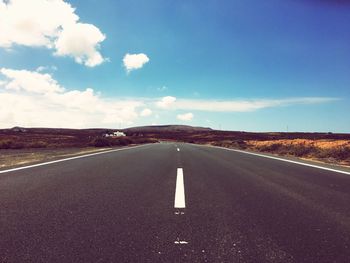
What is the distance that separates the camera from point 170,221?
412 centimetres

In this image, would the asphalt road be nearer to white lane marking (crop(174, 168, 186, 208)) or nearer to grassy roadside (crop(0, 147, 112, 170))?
white lane marking (crop(174, 168, 186, 208))

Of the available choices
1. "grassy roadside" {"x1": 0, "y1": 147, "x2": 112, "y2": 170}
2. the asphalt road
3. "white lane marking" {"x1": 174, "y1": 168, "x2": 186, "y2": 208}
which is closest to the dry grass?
"grassy roadside" {"x1": 0, "y1": 147, "x2": 112, "y2": 170}

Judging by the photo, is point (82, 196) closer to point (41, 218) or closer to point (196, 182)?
point (41, 218)

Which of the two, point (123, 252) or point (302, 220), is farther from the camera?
point (302, 220)

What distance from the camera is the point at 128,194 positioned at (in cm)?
577

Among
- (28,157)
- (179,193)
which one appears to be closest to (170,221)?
(179,193)

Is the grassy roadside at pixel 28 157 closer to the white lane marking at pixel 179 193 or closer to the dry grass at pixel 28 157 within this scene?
the dry grass at pixel 28 157

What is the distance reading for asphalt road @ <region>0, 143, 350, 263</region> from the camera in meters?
3.07

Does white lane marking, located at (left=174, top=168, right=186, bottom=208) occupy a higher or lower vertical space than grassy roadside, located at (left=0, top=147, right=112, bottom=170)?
higher

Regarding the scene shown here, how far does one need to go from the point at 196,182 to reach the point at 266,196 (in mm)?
1835

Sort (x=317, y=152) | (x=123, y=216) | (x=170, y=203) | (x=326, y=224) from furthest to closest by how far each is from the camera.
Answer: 1. (x=317, y=152)
2. (x=170, y=203)
3. (x=123, y=216)
4. (x=326, y=224)

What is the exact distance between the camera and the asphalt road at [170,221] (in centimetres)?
A: 307

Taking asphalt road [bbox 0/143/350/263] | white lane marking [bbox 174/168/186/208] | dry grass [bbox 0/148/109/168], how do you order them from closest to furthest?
asphalt road [bbox 0/143/350/263], white lane marking [bbox 174/168/186/208], dry grass [bbox 0/148/109/168]

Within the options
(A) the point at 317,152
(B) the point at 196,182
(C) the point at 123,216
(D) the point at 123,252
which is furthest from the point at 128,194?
(A) the point at 317,152
